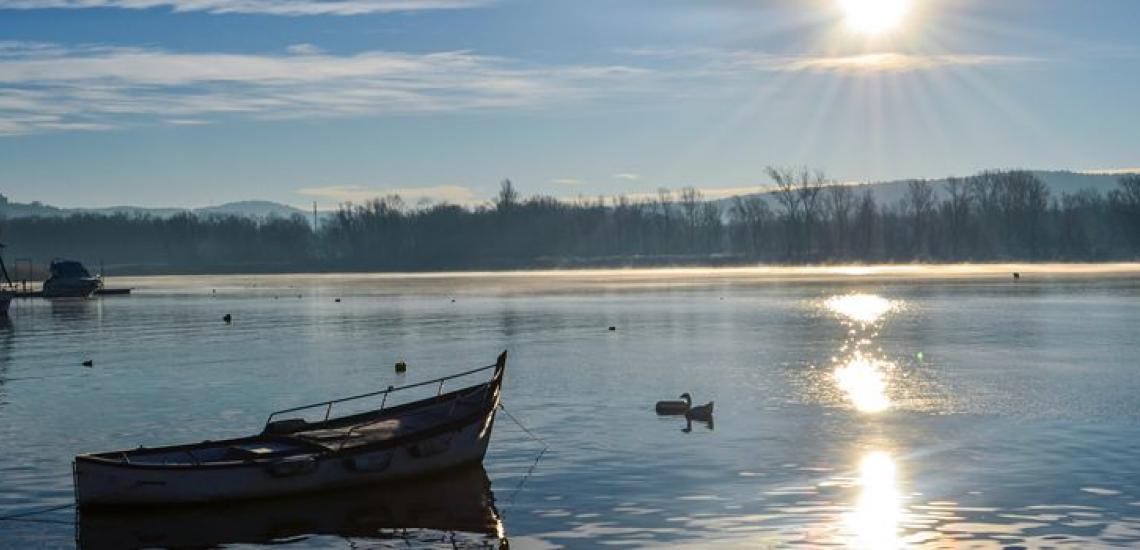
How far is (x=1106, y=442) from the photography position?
104 ft

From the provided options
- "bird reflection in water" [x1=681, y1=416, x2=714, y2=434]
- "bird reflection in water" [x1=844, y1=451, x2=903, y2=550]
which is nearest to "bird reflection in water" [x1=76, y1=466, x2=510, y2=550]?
"bird reflection in water" [x1=844, y1=451, x2=903, y2=550]

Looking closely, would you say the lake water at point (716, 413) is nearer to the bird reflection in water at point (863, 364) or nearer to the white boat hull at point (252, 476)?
the bird reflection in water at point (863, 364)

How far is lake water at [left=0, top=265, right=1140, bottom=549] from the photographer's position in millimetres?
24594

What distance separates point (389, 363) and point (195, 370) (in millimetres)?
7734

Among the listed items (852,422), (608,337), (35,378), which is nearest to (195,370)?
(35,378)

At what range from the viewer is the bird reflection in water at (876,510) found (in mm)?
22797

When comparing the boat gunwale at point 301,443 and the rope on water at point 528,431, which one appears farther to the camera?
the rope on water at point 528,431

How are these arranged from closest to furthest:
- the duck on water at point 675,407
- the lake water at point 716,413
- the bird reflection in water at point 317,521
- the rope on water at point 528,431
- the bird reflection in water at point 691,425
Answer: the bird reflection in water at point 317,521
the lake water at point 716,413
the rope on water at point 528,431
the bird reflection in water at point 691,425
the duck on water at point 675,407

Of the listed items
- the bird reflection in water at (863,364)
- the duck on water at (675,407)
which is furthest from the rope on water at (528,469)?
the bird reflection in water at (863,364)

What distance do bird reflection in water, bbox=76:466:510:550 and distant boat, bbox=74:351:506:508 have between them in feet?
0.87

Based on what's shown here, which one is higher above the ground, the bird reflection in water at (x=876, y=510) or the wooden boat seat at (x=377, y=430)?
the wooden boat seat at (x=377, y=430)

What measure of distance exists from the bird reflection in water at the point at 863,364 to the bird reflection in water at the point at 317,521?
1579 cm

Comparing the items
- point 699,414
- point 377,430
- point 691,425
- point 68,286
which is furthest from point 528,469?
point 68,286

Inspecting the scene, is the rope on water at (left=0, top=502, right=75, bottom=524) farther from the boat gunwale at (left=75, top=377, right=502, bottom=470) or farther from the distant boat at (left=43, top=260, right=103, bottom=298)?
the distant boat at (left=43, top=260, right=103, bottom=298)
